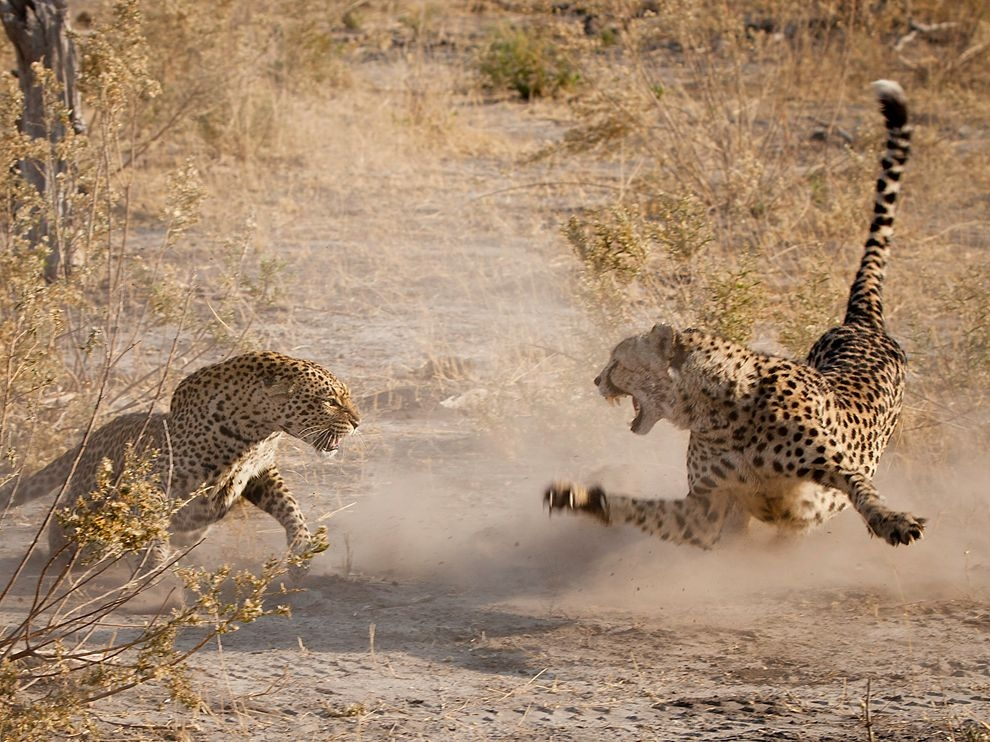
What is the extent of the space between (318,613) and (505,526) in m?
1.21

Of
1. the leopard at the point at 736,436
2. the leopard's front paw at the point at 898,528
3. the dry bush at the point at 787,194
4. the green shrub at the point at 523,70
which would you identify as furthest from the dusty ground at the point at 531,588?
the green shrub at the point at 523,70

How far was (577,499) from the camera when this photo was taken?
5410mm

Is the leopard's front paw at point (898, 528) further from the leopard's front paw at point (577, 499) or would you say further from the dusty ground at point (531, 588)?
the leopard's front paw at point (577, 499)

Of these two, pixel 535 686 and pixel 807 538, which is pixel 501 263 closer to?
pixel 807 538

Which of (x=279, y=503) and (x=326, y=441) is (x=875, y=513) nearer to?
(x=326, y=441)

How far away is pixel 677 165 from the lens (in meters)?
10.8

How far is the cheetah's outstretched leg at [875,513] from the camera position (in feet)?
15.7

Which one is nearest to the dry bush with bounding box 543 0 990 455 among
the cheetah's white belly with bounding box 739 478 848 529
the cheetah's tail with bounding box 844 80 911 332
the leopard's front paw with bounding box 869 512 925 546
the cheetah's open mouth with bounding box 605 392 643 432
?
the cheetah's tail with bounding box 844 80 911 332

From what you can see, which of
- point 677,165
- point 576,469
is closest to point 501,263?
point 677,165

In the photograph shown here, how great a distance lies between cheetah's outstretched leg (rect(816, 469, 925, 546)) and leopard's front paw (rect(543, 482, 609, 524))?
78cm

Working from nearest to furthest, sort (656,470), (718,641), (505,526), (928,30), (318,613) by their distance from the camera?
(718,641) < (318,613) < (505,526) < (656,470) < (928,30)

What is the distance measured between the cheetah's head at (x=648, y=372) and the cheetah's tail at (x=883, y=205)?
1.55m

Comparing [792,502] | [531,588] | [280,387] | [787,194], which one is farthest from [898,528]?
[787,194]

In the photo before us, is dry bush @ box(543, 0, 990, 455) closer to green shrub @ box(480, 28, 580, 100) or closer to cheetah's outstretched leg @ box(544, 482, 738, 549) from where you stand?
green shrub @ box(480, 28, 580, 100)
